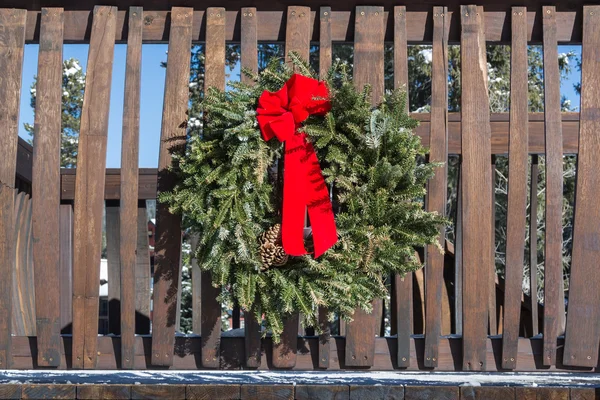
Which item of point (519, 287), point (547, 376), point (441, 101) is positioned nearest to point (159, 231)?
point (441, 101)

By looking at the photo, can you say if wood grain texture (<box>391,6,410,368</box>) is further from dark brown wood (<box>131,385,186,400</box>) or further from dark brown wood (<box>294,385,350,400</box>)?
dark brown wood (<box>131,385,186,400</box>)

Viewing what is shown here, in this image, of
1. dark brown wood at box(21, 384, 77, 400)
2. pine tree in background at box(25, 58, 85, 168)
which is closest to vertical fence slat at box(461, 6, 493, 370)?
dark brown wood at box(21, 384, 77, 400)

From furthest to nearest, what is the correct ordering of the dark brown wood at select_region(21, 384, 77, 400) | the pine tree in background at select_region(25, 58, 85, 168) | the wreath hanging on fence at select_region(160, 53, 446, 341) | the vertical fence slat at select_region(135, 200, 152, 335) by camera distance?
the pine tree in background at select_region(25, 58, 85, 168), the vertical fence slat at select_region(135, 200, 152, 335), the wreath hanging on fence at select_region(160, 53, 446, 341), the dark brown wood at select_region(21, 384, 77, 400)

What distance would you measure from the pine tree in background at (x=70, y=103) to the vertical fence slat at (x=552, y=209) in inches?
775

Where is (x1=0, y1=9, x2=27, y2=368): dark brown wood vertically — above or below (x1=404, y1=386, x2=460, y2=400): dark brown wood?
above

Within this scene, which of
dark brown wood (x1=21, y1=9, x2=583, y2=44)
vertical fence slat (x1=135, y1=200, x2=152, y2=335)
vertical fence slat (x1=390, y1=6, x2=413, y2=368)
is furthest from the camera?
vertical fence slat (x1=135, y1=200, x2=152, y2=335)

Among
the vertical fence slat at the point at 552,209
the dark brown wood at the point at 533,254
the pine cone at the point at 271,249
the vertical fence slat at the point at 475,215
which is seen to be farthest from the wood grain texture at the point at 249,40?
the dark brown wood at the point at 533,254

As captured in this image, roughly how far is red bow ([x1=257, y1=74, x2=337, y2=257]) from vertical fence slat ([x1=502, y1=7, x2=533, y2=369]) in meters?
0.94

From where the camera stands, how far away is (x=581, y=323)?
4.13m

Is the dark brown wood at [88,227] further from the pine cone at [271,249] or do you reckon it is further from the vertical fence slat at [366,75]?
the vertical fence slat at [366,75]

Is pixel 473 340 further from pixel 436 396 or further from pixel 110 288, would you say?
pixel 110 288

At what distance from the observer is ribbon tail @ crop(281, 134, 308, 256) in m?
3.74

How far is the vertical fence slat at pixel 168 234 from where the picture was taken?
13.4 ft

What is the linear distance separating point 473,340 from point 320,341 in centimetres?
74
